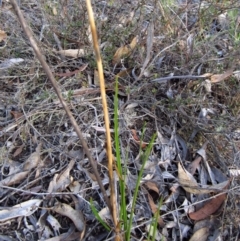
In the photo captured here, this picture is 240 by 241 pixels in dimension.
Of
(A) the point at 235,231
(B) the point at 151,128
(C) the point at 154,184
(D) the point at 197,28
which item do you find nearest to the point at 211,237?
(A) the point at 235,231

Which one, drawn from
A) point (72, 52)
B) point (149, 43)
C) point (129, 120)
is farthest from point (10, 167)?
point (149, 43)

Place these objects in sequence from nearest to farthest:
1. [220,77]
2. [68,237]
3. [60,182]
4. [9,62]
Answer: [68,237] → [60,182] → [220,77] → [9,62]

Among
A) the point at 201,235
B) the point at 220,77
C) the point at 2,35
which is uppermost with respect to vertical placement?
the point at 2,35

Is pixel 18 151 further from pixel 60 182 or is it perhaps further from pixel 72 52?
pixel 72 52

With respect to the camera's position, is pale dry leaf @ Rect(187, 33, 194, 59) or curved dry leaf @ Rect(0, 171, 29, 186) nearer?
curved dry leaf @ Rect(0, 171, 29, 186)

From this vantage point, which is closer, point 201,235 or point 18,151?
point 201,235

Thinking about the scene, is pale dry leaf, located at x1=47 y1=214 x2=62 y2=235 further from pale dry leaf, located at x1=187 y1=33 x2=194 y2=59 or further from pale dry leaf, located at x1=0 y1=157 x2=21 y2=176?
pale dry leaf, located at x1=187 y1=33 x2=194 y2=59

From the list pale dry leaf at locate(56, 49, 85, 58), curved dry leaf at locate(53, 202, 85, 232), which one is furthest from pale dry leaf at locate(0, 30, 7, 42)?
curved dry leaf at locate(53, 202, 85, 232)

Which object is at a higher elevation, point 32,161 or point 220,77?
point 220,77
